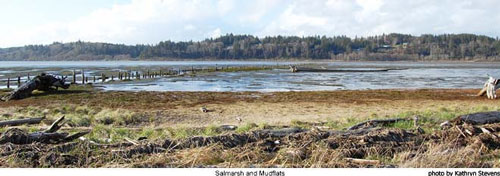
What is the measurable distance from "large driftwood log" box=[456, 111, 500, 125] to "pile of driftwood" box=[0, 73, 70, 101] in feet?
83.4

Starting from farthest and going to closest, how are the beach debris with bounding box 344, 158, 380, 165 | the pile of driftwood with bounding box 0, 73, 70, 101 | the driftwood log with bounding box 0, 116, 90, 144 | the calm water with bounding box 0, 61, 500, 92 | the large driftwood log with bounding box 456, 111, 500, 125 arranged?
the calm water with bounding box 0, 61, 500, 92, the pile of driftwood with bounding box 0, 73, 70, 101, the large driftwood log with bounding box 456, 111, 500, 125, the driftwood log with bounding box 0, 116, 90, 144, the beach debris with bounding box 344, 158, 380, 165

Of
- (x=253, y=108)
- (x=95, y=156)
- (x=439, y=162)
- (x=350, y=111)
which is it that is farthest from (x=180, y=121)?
(x=439, y=162)

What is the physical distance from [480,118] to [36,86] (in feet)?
88.9

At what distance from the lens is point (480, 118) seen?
10.5 m

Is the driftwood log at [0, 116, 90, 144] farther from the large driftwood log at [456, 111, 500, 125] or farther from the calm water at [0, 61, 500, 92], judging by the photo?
the calm water at [0, 61, 500, 92]

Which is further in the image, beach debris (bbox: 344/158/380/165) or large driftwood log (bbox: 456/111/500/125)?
large driftwood log (bbox: 456/111/500/125)

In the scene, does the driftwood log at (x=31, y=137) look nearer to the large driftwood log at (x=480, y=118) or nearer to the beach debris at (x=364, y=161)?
the beach debris at (x=364, y=161)

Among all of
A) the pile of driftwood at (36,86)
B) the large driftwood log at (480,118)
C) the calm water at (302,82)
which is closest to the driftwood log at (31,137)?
the large driftwood log at (480,118)

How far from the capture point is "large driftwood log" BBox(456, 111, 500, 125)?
1021 centimetres

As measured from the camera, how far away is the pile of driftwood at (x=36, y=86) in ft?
86.4

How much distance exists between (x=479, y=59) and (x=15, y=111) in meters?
205

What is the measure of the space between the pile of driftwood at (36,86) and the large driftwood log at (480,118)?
2541 centimetres

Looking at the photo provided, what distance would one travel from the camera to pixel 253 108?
20.9 m

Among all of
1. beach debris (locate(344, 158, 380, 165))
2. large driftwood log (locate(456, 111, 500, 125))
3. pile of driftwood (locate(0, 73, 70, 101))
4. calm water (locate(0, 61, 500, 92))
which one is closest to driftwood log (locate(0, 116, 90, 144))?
beach debris (locate(344, 158, 380, 165))
